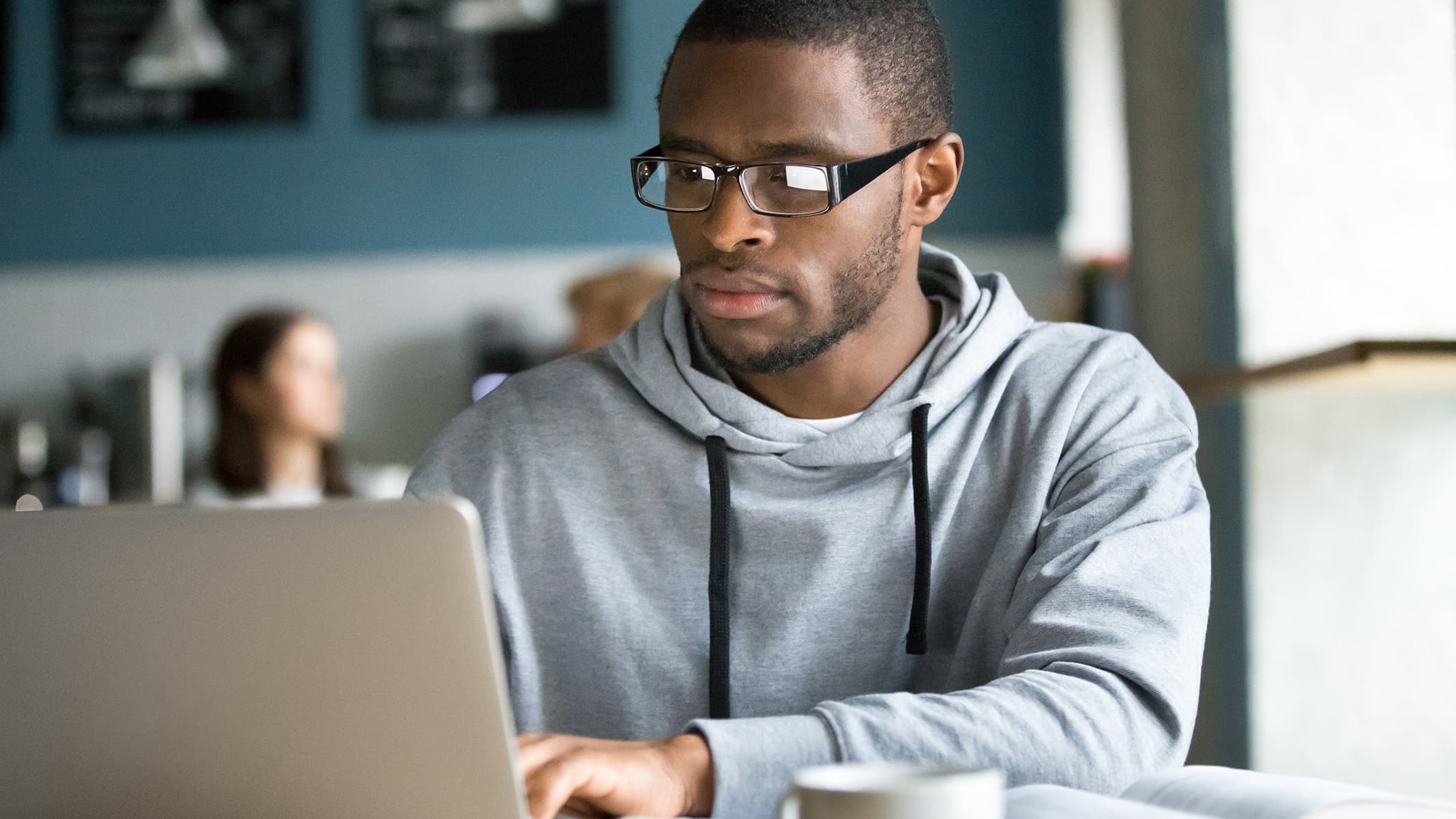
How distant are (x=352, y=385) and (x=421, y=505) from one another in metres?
3.87

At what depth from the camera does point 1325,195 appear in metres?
2.20

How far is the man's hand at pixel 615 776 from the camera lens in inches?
31.3

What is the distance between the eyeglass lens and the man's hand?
0.51 m

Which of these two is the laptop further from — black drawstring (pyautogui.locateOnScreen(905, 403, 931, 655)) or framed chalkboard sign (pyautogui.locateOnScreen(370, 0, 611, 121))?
framed chalkboard sign (pyautogui.locateOnScreen(370, 0, 611, 121))

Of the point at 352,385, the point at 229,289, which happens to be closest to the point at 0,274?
the point at 229,289

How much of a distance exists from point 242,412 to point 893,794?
Answer: 337 cm

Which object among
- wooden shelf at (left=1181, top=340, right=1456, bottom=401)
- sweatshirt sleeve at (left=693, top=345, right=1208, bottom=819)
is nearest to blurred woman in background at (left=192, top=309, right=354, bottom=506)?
wooden shelf at (left=1181, top=340, right=1456, bottom=401)

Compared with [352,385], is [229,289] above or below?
above

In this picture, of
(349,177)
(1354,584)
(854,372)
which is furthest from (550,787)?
(349,177)

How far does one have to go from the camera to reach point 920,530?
1.28 metres

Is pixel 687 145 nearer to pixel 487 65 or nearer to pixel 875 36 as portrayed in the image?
pixel 875 36

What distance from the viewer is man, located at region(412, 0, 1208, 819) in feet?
4.09

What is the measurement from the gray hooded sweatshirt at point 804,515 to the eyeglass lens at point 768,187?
0.16 m

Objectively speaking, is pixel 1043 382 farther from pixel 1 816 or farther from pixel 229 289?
pixel 229 289
